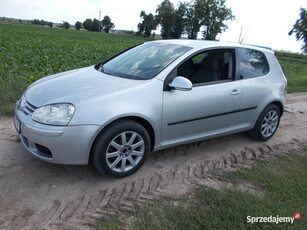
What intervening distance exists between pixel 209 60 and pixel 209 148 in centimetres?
135

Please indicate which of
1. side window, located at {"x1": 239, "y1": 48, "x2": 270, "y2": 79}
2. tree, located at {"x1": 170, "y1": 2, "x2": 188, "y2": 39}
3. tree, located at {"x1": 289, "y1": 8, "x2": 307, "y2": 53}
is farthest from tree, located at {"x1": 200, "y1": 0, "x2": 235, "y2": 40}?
side window, located at {"x1": 239, "y1": 48, "x2": 270, "y2": 79}

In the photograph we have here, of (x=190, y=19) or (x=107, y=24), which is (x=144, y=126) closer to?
(x=190, y=19)

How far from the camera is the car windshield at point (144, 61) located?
11.0 ft

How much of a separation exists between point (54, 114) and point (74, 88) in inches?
17.8

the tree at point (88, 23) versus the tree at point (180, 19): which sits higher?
the tree at point (180, 19)

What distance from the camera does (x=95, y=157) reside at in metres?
2.81

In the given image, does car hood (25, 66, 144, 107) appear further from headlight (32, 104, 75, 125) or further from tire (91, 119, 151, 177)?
tire (91, 119, 151, 177)

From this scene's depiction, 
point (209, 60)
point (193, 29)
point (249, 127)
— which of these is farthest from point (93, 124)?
point (193, 29)

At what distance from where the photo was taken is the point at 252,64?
4113 mm

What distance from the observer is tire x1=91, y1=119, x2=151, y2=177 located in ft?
9.14

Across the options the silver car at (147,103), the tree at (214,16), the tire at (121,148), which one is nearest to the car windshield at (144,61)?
the silver car at (147,103)

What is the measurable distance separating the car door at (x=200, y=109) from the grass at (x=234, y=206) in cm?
72

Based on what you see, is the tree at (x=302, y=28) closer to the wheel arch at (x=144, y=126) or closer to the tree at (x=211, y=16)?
the tree at (x=211, y=16)

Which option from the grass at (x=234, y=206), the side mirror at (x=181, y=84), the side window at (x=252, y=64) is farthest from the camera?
the side window at (x=252, y=64)
